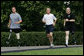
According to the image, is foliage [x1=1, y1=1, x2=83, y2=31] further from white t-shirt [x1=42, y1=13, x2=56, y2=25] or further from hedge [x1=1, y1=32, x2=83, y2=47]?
white t-shirt [x1=42, y1=13, x2=56, y2=25]

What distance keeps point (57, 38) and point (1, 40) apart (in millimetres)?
3479

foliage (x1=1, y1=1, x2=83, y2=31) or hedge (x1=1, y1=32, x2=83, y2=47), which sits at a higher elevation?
foliage (x1=1, y1=1, x2=83, y2=31)

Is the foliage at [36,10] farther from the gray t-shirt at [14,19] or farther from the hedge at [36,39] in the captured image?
the gray t-shirt at [14,19]

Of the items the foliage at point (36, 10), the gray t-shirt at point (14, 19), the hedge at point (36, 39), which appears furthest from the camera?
the foliage at point (36, 10)

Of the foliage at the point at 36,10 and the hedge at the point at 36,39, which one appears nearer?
the hedge at the point at 36,39

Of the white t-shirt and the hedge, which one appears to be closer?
the white t-shirt

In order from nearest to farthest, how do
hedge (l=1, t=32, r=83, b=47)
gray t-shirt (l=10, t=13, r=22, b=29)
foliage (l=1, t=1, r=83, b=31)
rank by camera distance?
1. gray t-shirt (l=10, t=13, r=22, b=29)
2. hedge (l=1, t=32, r=83, b=47)
3. foliage (l=1, t=1, r=83, b=31)

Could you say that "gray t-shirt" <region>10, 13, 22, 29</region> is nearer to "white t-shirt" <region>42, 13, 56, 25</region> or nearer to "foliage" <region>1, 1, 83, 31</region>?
"white t-shirt" <region>42, 13, 56, 25</region>

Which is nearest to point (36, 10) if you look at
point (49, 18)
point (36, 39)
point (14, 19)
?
point (36, 39)

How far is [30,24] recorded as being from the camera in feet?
86.2

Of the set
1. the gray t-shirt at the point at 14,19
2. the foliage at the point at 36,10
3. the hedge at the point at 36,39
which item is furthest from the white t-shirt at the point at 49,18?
the foliage at the point at 36,10

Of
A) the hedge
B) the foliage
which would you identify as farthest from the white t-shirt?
the foliage

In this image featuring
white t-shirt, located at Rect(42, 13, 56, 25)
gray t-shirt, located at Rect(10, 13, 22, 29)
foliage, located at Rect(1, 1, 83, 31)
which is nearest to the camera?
gray t-shirt, located at Rect(10, 13, 22, 29)

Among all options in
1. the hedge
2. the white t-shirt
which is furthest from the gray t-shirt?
the hedge
